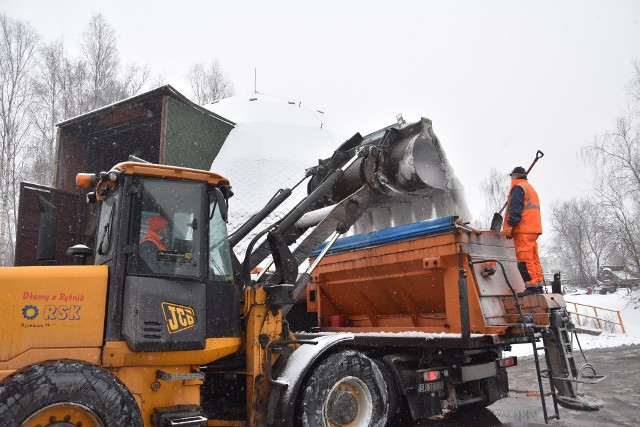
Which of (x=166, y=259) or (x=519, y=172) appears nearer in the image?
(x=166, y=259)

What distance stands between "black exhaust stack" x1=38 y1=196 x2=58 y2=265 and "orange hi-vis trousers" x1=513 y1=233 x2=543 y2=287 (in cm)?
435

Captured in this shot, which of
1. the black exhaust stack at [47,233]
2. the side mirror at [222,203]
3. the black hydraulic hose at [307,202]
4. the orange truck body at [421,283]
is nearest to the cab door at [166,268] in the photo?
the side mirror at [222,203]

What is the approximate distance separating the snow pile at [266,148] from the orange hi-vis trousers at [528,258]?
12.1 metres

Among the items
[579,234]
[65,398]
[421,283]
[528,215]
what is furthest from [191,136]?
[579,234]

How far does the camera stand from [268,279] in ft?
14.4

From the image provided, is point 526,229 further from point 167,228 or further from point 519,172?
point 167,228

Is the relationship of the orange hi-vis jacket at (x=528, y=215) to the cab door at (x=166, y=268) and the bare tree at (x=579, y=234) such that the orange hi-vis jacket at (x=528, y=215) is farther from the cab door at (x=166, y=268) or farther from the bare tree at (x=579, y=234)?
the bare tree at (x=579, y=234)

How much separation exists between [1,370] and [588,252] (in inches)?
2550

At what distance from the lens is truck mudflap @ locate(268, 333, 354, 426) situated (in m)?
3.89

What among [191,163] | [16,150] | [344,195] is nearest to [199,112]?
[191,163]

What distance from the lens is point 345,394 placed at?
426 cm

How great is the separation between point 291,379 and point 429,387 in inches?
63.1

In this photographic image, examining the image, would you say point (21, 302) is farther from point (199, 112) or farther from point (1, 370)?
point (199, 112)

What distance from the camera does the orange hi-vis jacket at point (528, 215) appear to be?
5.30 meters
